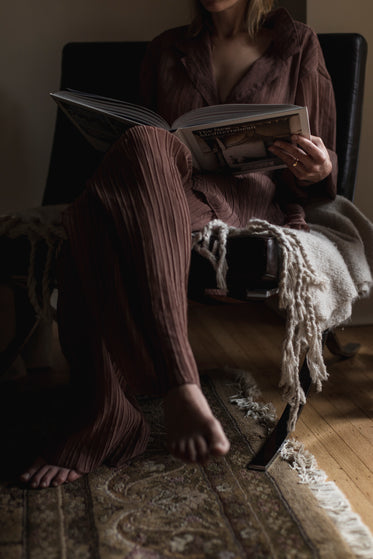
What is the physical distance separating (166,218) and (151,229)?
0.04m

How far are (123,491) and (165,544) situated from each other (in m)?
0.17

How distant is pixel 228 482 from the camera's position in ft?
3.37

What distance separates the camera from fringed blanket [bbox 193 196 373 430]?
3.54ft

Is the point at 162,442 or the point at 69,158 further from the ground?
the point at 69,158

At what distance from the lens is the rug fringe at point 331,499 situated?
86 centimetres

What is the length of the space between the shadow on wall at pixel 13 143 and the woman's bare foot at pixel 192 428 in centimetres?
134

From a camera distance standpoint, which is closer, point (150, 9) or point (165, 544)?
point (165, 544)

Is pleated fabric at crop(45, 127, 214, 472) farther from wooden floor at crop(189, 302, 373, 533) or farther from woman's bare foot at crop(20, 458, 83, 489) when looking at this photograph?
wooden floor at crop(189, 302, 373, 533)

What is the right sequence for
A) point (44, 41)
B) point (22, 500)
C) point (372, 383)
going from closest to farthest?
point (22, 500) → point (372, 383) → point (44, 41)

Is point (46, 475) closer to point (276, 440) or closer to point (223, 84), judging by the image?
point (276, 440)

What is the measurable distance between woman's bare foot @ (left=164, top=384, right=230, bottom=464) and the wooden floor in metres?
0.30

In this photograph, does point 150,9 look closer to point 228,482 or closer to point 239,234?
point 239,234

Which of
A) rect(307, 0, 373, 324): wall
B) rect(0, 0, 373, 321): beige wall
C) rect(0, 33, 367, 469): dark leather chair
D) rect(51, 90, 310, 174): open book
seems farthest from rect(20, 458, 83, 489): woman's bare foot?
rect(307, 0, 373, 324): wall

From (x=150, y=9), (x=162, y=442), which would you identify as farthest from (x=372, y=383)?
(x=150, y=9)
